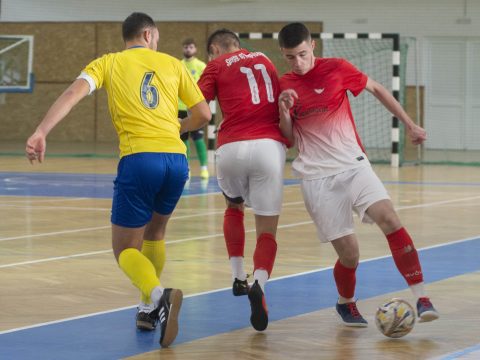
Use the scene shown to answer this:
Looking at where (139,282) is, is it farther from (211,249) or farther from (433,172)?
(433,172)

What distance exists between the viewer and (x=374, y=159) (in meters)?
22.7

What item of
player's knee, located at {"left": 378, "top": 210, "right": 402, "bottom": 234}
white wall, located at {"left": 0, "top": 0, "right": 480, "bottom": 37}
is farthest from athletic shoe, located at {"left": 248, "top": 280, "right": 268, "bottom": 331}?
white wall, located at {"left": 0, "top": 0, "right": 480, "bottom": 37}

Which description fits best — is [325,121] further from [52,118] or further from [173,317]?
[52,118]

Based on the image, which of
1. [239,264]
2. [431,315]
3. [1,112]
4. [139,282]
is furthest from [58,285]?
[1,112]

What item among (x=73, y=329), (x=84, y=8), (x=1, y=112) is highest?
(x=84, y=8)

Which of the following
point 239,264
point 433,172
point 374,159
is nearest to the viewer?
point 239,264

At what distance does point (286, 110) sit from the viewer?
620cm

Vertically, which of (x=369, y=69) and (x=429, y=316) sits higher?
(x=369, y=69)

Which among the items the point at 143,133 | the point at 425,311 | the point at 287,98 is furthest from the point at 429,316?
the point at 143,133

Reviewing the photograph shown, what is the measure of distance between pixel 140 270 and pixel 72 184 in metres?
10.7

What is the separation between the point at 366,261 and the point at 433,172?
10.8 m

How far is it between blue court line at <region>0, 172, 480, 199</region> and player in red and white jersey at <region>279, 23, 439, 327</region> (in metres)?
8.23

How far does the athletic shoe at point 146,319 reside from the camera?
238 inches

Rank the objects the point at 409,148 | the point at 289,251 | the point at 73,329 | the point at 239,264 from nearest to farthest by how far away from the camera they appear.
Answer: the point at 73,329, the point at 239,264, the point at 289,251, the point at 409,148
